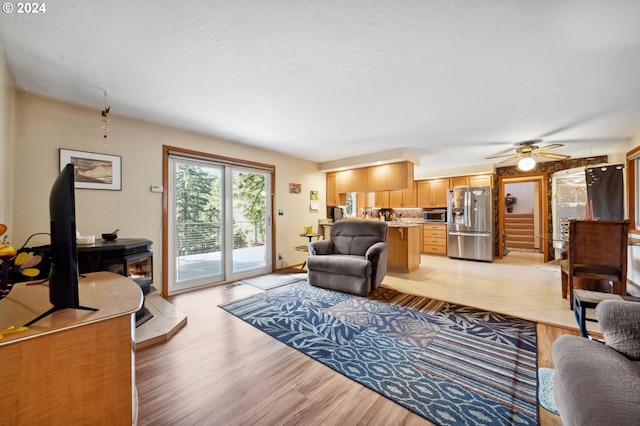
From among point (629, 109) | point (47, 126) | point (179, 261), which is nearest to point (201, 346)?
point (179, 261)

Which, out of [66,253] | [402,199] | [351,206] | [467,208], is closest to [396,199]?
[402,199]

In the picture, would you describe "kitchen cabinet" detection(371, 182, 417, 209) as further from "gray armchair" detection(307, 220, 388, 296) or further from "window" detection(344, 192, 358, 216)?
"gray armchair" detection(307, 220, 388, 296)

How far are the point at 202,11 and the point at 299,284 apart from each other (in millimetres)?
3345

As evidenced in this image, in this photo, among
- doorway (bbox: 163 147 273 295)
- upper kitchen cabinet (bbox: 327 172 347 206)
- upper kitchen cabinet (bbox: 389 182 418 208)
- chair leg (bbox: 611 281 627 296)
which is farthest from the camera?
upper kitchen cabinet (bbox: 389 182 418 208)

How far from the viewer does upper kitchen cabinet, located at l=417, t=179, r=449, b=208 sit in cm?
676

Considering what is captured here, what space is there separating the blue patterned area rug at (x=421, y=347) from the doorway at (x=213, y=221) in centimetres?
109

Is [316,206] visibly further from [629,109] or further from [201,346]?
[629,109]

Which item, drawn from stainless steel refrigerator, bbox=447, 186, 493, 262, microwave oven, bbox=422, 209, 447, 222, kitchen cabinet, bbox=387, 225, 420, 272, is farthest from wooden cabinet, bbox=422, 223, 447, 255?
kitchen cabinet, bbox=387, 225, 420, 272

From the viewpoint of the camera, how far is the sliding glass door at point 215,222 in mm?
3611

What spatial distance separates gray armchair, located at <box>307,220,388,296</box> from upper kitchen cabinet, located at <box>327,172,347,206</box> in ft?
5.85

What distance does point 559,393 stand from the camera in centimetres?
110

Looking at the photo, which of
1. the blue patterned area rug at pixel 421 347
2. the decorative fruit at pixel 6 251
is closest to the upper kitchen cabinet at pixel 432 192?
the blue patterned area rug at pixel 421 347

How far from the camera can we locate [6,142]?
2.12 m

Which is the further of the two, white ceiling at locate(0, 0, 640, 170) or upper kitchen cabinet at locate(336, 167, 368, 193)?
upper kitchen cabinet at locate(336, 167, 368, 193)
